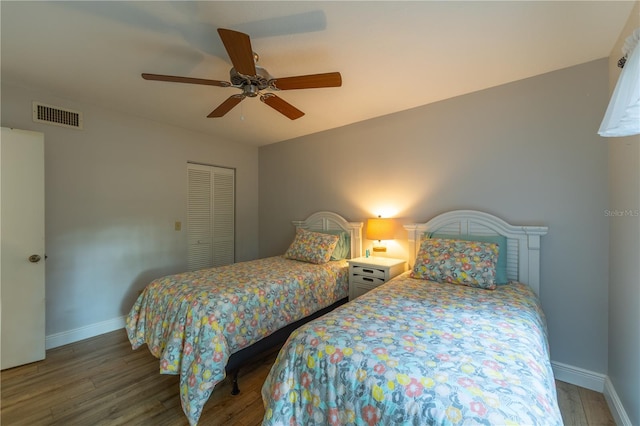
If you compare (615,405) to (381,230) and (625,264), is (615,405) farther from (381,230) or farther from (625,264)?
(381,230)

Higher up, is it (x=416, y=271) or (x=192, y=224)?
(x=192, y=224)

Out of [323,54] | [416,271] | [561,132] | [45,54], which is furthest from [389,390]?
[45,54]

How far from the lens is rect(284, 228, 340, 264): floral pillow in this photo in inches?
119

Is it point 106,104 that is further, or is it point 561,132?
point 106,104

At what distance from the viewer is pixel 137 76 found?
221 centimetres

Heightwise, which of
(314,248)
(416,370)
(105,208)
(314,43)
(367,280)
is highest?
(314,43)

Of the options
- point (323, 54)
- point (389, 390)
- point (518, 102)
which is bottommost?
point (389, 390)

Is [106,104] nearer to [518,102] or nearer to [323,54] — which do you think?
[323,54]

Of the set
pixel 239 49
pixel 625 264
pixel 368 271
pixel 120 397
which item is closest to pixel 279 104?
pixel 239 49

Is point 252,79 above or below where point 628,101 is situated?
above

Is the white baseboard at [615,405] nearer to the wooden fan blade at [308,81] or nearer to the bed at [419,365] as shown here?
the bed at [419,365]

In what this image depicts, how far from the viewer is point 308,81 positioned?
168 centimetres

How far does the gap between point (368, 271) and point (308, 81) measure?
6.17 feet

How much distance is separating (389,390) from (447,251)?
1.58 meters
